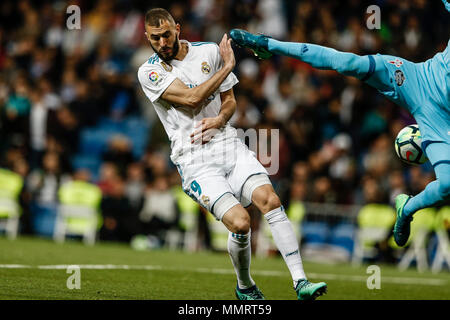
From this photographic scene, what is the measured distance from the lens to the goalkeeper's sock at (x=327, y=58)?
689 centimetres

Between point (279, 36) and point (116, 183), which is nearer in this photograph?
point (116, 183)

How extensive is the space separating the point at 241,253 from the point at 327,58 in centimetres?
199

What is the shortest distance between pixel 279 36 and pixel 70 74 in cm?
529

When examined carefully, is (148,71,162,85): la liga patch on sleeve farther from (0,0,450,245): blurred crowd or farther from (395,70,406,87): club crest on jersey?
(0,0,450,245): blurred crowd

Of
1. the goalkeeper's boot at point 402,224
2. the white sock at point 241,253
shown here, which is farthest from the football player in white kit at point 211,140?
the goalkeeper's boot at point 402,224

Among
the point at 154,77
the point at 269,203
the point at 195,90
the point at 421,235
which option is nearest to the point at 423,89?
the point at 269,203

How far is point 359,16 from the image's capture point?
61.3ft

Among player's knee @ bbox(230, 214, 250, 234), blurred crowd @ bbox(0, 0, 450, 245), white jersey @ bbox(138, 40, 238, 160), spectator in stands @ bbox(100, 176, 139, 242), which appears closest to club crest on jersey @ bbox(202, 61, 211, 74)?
white jersey @ bbox(138, 40, 238, 160)

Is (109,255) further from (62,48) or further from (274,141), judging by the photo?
(62,48)

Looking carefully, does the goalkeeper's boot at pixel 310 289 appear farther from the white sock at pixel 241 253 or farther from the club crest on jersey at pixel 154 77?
the club crest on jersey at pixel 154 77

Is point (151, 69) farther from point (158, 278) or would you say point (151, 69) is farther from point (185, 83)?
point (158, 278)

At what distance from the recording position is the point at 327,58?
6.91 m

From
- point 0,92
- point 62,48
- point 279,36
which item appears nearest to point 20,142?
point 0,92
